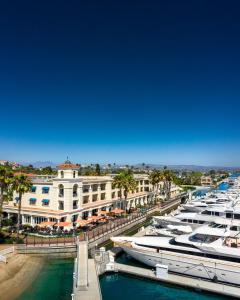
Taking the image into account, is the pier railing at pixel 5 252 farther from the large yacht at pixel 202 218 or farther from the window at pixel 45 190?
the large yacht at pixel 202 218

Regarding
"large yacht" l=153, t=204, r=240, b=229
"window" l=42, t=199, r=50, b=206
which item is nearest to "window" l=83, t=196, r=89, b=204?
"window" l=42, t=199, r=50, b=206

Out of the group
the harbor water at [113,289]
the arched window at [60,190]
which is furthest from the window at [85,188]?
the harbor water at [113,289]

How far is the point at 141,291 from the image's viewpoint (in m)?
33.9

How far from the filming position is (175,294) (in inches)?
1313

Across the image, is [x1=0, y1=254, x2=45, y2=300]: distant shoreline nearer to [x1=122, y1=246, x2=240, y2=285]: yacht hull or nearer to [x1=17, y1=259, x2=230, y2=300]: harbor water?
[x1=17, y1=259, x2=230, y2=300]: harbor water

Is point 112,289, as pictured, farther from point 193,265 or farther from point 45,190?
point 45,190

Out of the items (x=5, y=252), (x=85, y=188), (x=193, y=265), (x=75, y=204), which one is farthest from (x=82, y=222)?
(x=193, y=265)

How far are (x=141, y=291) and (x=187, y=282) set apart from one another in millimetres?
5110

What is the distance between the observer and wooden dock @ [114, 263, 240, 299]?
32.5m

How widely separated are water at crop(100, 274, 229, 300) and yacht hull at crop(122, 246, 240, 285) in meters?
2.30

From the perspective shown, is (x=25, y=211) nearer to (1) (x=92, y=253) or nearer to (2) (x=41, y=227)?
(2) (x=41, y=227)

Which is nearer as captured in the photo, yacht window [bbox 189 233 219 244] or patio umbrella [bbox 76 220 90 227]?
yacht window [bbox 189 233 219 244]

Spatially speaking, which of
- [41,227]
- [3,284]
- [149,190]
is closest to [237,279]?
[3,284]

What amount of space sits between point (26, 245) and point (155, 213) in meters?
38.1
